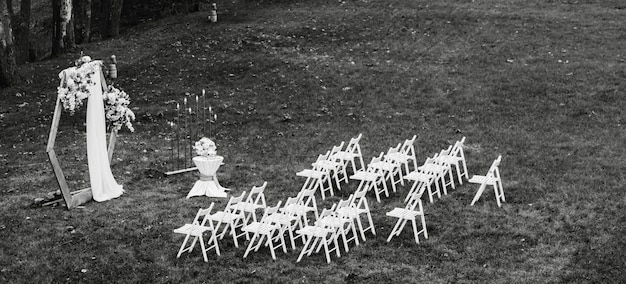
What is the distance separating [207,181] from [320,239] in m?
3.58

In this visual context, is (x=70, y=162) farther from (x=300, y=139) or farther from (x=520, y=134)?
(x=520, y=134)

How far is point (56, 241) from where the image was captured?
12.7 m

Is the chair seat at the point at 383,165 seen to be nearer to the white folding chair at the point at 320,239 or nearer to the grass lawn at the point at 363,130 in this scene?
the grass lawn at the point at 363,130

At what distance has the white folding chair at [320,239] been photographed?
11898mm

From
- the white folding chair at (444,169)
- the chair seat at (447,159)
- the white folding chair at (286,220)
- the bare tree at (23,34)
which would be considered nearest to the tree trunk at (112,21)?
the bare tree at (23,34)

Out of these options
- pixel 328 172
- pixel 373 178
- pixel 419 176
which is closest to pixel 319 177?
pixel 328 172

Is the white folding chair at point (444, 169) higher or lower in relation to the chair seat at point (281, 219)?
lower

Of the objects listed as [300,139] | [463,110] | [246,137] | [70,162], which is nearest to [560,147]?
[463,110]

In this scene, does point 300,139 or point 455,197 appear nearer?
point 455,197

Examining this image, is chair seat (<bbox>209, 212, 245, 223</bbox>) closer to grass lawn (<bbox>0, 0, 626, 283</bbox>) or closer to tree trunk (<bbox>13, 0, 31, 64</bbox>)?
grass lawn (<bbox>0, 0, 626, 283</bbox>)

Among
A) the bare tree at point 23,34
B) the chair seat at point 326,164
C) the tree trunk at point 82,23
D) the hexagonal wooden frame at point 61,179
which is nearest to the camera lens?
the hexagonal wooden frame at point 61,179

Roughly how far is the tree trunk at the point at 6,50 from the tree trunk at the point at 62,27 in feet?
10.1

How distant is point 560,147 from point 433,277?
25.0 ft

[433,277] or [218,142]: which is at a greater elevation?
[433,277]
